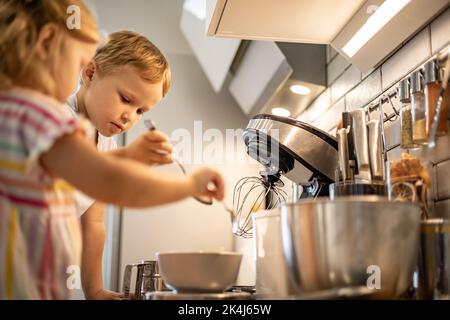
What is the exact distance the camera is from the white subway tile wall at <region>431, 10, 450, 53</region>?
2.77 ft

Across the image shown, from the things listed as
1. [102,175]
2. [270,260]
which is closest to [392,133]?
[270,260]

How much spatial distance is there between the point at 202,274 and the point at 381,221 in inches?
7.6

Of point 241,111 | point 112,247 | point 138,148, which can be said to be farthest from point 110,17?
point 138,148

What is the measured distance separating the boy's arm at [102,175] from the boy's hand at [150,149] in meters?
0.10

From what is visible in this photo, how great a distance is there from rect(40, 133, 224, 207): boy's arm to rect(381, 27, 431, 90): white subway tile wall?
62 centimetres

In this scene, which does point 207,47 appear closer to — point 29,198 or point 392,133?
point 392,133

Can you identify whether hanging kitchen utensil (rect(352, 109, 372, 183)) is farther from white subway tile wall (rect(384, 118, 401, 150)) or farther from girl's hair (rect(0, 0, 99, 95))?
girl's hair (rect(0, 0, 99, 95))

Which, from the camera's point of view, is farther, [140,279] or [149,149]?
[140,279]

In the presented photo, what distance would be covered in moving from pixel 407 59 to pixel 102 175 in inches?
27.7

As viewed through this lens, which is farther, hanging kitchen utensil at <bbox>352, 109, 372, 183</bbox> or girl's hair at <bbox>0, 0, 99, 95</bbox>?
hanging kitchen utensil at <bbox>352, 109, 372, 183</bbox>

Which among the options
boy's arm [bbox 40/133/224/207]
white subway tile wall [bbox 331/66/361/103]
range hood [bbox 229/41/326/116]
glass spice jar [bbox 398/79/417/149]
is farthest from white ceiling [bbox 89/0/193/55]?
→ boy's arm [bbox 40/133/224/207]

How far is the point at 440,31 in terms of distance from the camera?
865 mm

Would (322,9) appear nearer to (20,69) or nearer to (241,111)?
(20,69)
